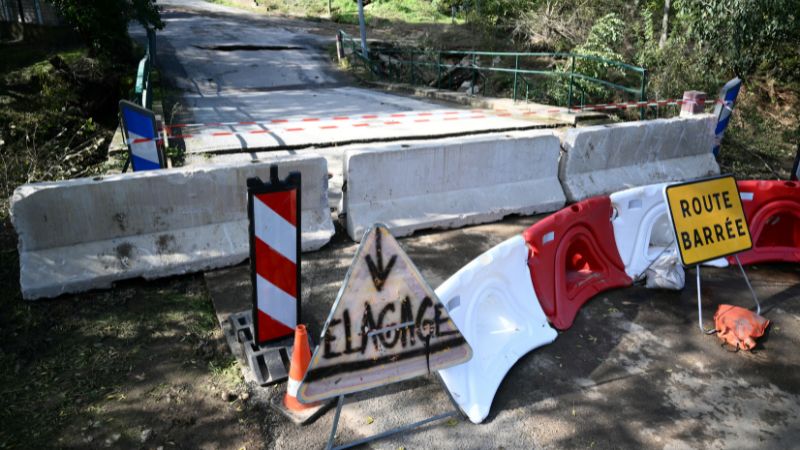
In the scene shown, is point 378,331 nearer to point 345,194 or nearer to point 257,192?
point 257,192

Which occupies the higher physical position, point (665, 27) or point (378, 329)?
point (665, 27)

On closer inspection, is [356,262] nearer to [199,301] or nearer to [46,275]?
[199,301]

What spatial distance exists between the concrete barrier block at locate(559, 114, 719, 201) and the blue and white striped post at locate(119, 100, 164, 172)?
4736 mm

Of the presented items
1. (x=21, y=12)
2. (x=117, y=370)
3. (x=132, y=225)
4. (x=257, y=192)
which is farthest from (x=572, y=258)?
(x=21, y=12)

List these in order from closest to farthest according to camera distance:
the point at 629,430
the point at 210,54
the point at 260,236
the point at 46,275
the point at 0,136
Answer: the point at 629,430 < the point at 260,236 < the point at 46,275 < the point at 0,136 < the point at 210,54

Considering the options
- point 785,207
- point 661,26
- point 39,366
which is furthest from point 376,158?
point 661,26

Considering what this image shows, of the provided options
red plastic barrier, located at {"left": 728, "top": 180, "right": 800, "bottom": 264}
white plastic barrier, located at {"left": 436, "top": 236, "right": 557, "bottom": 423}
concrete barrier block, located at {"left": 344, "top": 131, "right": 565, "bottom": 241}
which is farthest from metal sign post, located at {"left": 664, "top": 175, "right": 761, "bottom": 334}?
concrete barrier block, located at {"left": 344, "top": 131, "right": 565, "bottom": 241}

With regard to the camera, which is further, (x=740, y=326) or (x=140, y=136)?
(x=140, y=136)

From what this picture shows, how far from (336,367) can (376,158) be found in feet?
10.4

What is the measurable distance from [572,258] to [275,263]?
2.73m

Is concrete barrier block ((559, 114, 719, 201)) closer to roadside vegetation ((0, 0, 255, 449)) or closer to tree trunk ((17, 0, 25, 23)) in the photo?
roadside vegetation ((0, 0, 255, 449))

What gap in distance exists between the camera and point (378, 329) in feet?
10.5

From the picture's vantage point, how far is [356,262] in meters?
3.08

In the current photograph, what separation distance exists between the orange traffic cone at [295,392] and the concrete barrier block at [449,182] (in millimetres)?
2322
